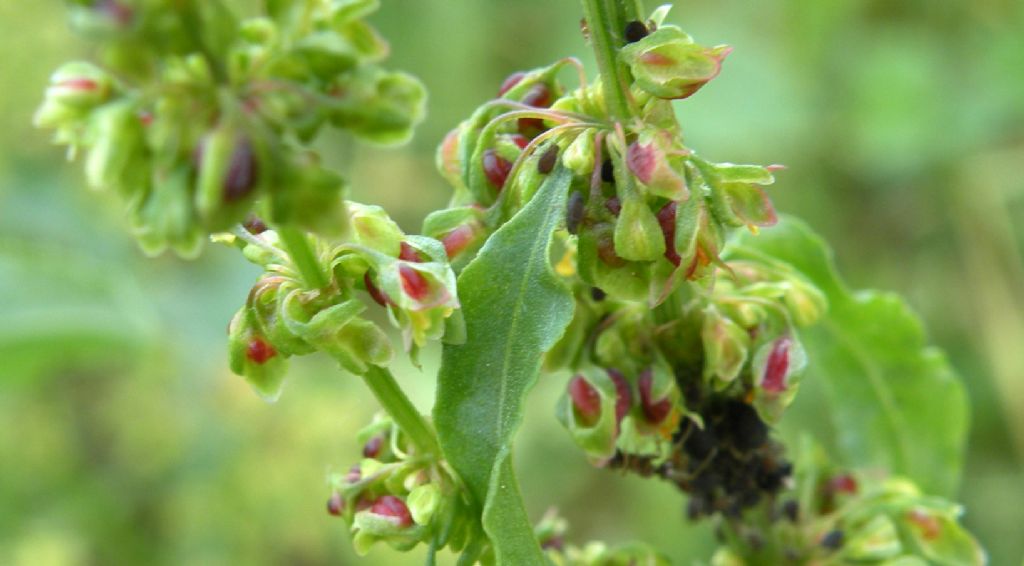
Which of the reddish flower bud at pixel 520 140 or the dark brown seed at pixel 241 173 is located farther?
the reddish flower bud at pixel 520 140

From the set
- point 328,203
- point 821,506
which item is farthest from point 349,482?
point 821,506

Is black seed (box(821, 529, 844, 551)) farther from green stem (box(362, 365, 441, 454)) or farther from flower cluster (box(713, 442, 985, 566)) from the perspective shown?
green stem (box(362, 365, 441, 454))

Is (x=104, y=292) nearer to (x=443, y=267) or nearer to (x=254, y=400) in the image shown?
(x=254, y=400)

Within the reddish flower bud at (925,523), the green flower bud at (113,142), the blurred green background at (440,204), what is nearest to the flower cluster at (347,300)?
the green flower bud at (113,142)

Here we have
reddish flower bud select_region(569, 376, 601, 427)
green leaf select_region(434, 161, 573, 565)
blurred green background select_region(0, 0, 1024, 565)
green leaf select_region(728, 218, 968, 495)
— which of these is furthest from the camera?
blurred green background select_region(0, 0, 1024, 565)

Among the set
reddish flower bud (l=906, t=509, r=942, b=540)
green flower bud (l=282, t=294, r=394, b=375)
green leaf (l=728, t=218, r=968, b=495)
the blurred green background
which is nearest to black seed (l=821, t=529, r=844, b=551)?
reddish flower bud (l=906, t=509, r=942, b=540)

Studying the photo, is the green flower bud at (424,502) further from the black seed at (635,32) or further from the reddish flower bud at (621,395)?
the black seed at (635,32)

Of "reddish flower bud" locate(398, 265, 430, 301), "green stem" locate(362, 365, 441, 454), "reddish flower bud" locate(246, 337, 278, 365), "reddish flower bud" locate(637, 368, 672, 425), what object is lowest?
"reddish flower bud" locate(637, 368, 672, 425)

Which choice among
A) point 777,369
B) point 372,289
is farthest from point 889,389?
point 372,289

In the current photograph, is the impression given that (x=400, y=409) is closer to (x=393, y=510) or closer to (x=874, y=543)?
(x=393, y=510)

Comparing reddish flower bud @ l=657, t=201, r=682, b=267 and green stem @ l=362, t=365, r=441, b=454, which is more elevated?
reddish flower bud @ l=657, t=201, r=682, b=267
